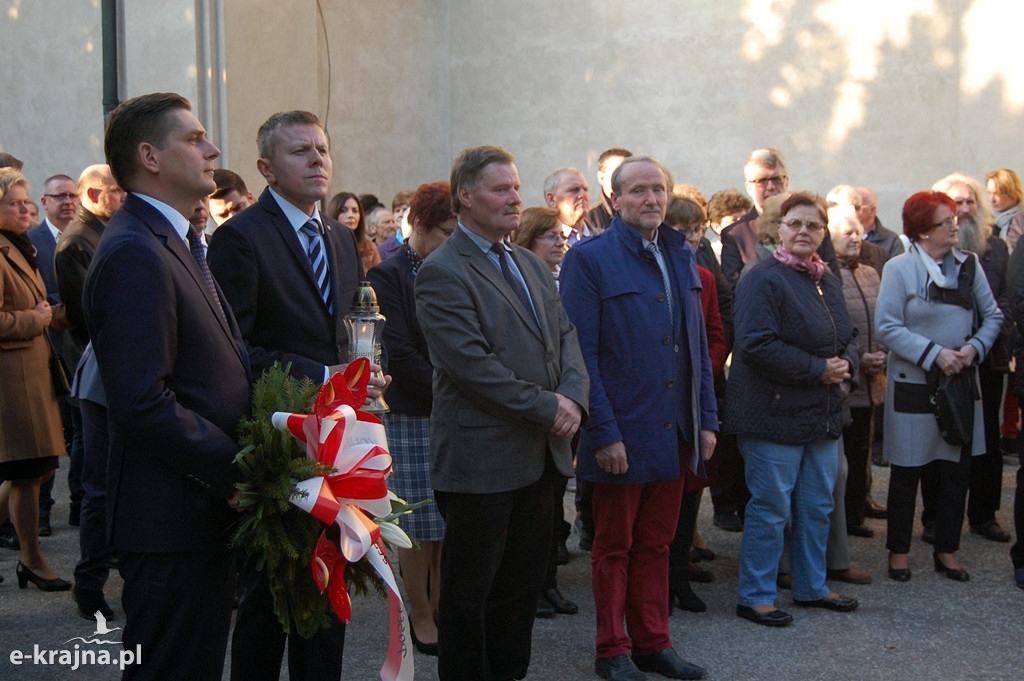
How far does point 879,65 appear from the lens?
40.3 feet

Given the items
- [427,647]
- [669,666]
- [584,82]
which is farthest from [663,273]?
[584,82]

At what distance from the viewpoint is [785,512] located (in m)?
5.69

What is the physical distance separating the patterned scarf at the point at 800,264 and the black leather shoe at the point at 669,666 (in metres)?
2.07

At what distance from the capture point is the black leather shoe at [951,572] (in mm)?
6262

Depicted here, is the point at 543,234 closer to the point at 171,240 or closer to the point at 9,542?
the point at 171,240

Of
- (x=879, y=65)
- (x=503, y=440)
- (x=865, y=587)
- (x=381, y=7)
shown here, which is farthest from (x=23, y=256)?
(x=879, y=65)

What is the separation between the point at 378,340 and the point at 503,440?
0.59 m

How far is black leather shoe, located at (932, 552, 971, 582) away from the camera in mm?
6262

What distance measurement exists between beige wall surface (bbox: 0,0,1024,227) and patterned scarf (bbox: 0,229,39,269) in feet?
13.4

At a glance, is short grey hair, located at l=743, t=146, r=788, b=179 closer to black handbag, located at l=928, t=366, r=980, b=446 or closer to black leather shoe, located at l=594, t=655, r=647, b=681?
black handbag, located at l=928, t=366, r=980, b=446

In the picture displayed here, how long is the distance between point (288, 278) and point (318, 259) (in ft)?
0.60

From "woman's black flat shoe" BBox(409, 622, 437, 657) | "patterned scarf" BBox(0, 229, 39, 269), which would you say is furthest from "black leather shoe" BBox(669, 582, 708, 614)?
"patterned scarf" BBox(0, 229, 39, 269)

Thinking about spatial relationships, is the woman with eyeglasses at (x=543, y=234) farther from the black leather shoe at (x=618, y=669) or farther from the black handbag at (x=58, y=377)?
the black handbag at (x=58, y=377)

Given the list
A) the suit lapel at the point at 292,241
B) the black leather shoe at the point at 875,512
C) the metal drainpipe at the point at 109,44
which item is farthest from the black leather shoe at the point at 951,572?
the metal drainpipe at the point at 109,44
